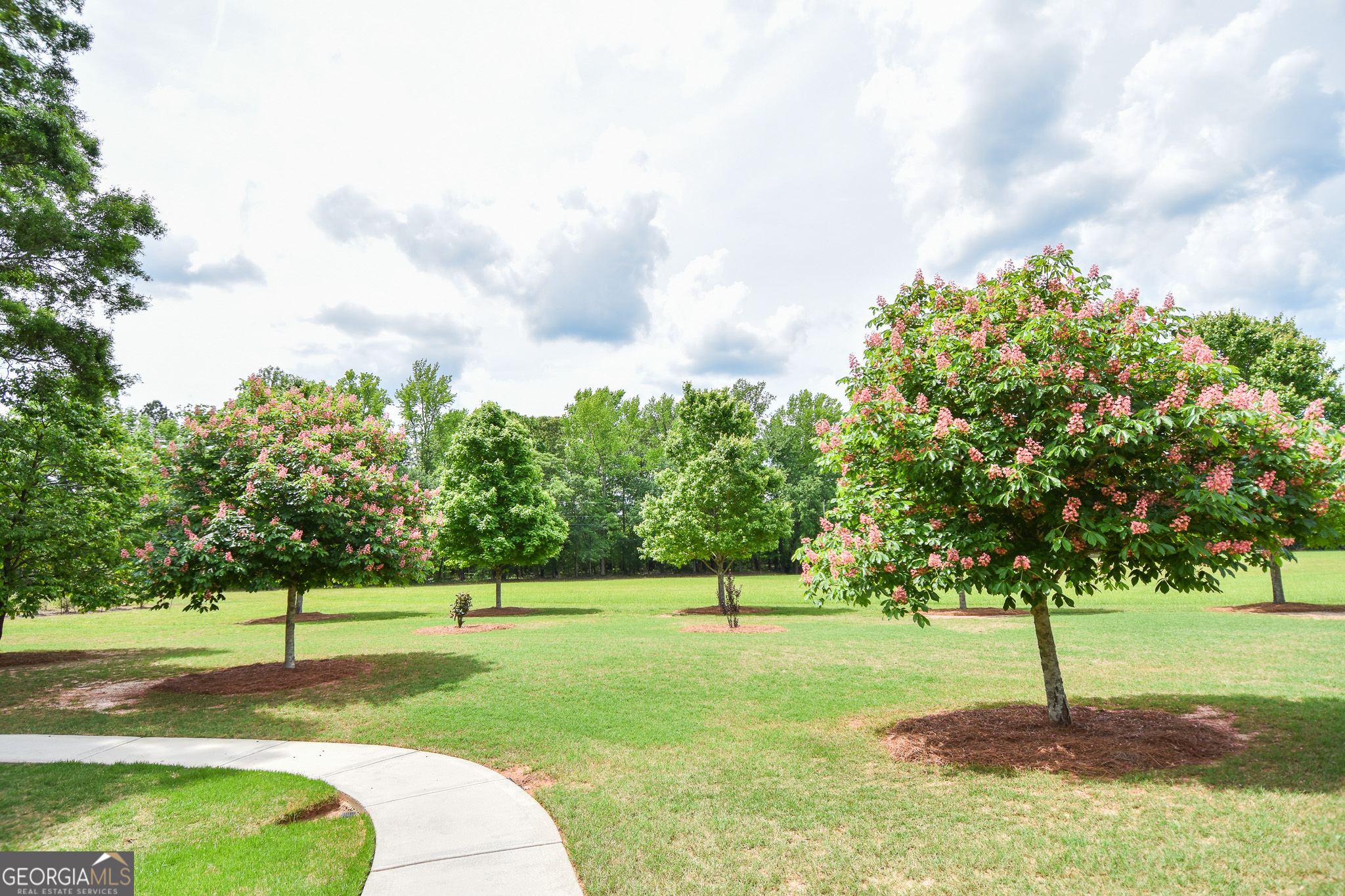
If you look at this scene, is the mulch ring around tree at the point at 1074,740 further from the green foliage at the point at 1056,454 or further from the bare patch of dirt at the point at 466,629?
the bare patch of dirt at the point at 466,629

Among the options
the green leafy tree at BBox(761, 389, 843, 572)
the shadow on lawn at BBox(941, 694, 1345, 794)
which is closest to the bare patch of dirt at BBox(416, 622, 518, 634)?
the shadow on lawn at BBox(941, 694, 1345, 794)

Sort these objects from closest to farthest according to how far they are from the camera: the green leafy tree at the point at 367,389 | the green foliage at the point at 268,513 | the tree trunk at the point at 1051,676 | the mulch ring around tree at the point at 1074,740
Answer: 1. the mulch ring around tree at the point at 1074,740
2. the tree trunk at the point at 1051,676
3. the green foliage at the point at 268,513
4. the green leafy tree at the point at 367,389

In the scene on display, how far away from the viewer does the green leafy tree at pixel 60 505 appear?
43.2 ft

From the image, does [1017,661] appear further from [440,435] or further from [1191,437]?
[440,435]

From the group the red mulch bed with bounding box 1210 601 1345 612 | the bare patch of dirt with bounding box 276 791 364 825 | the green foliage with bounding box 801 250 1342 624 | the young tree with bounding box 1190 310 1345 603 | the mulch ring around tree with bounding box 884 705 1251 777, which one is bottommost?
the red mulch bed with bounding box 1210 601 1345 612

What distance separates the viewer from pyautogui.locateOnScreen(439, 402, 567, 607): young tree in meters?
26.6

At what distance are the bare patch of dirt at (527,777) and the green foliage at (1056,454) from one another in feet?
12.7

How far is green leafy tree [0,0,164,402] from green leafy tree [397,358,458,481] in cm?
4460

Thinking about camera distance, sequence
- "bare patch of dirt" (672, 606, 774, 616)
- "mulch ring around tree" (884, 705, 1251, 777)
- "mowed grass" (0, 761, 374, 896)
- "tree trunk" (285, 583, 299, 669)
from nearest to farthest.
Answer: "mowed grass" (0, 761, 374, 896) < "mulch ring around tree" (884, 705, 1251, 777) < "tree trunk" (285, 583, 299, 669) < "bare patch of dirt" (672, 606, 774, 616)

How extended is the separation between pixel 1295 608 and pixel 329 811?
2869 cm

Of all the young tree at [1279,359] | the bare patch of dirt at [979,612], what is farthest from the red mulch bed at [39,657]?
the young tree at [1279,359]

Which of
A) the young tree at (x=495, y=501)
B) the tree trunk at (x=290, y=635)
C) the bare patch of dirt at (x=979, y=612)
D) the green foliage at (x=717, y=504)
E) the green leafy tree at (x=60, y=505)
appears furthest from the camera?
the young tree at (x=495, y=501)

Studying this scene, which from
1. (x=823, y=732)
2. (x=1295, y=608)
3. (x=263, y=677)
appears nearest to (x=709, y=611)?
(x=263, y=677)

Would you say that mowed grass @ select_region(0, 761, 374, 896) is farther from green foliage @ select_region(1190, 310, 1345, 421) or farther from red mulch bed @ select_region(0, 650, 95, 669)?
green foliage @ select_region(1190, 310, 1345, 421)
